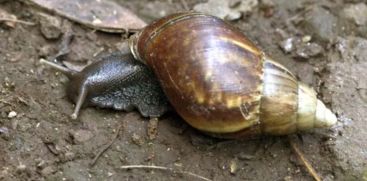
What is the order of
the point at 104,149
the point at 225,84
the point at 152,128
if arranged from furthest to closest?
the point at 152,128
the point at 104,149
the point at 225,84

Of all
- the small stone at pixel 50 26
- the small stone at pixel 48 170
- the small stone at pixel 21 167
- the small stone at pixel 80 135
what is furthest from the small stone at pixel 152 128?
the small stone at pixel 50 26

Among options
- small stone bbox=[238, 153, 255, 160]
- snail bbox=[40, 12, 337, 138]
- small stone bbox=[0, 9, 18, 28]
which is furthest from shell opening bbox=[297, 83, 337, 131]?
small stone bbox=[0, 9, 18, 28]

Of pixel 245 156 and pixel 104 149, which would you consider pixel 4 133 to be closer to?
pixel 104 149

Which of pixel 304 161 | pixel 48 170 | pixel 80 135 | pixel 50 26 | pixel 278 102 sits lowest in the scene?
pixel 48 170

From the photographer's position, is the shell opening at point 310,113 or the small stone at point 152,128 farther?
the small stone at point 152,128

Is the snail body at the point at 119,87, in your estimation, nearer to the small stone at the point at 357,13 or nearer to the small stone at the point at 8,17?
the small stone at the point at 8,17

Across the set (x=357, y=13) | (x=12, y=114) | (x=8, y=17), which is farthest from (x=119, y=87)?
(x=357, y=13)
